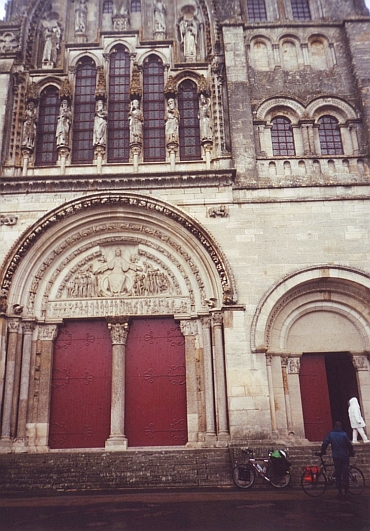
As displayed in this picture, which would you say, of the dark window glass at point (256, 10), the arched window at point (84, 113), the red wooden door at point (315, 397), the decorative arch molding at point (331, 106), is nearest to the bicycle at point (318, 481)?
the red wooden door at point (315, 397)

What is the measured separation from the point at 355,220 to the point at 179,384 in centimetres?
713

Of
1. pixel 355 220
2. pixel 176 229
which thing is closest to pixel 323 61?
pixel 355 220

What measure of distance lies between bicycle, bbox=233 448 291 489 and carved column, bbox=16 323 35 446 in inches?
235

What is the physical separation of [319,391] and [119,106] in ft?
37.8

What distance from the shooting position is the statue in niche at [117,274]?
14617 mm

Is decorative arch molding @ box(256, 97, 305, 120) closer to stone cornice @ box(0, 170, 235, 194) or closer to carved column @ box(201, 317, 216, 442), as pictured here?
stone cornice @ box(0, 170, 235, 194)

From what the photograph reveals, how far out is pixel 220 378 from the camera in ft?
42.9

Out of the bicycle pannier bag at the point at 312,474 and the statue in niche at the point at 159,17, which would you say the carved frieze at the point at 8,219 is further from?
the bicycle pannier bag at the point at 312,474

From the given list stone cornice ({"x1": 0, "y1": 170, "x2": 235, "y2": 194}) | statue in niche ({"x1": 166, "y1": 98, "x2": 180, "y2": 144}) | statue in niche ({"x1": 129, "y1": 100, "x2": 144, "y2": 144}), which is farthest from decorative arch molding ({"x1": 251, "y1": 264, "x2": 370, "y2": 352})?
statue in niche ({"x1": 129, "y1": 100, "x2": 144, "y2": 144})

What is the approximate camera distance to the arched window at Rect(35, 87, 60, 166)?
1611 centimetres

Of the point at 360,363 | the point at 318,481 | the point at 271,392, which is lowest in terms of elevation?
the point at 318,481

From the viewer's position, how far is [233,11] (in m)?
17.2

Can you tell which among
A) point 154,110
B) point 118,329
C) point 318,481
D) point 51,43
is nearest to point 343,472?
point 318,481

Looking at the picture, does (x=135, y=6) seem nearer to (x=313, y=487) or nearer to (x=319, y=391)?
(x=319, y=391)
